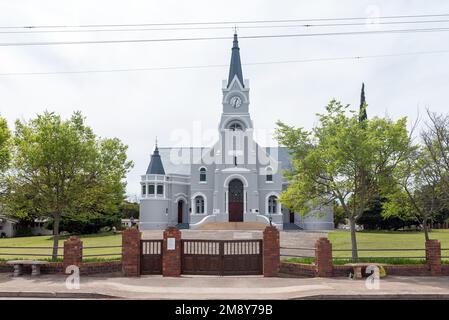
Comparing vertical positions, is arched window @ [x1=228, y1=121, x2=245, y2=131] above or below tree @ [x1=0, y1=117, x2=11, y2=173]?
above

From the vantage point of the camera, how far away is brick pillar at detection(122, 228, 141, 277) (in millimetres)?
15789

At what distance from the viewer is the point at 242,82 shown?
53406mm

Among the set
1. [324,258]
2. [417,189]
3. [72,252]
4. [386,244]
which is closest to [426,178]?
[417,189]

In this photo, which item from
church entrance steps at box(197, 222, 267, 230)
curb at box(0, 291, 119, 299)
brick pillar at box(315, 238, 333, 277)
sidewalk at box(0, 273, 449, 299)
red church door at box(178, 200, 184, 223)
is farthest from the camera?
red church door at box(178, 200, 184, 223)

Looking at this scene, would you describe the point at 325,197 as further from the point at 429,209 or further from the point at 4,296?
the point at 4,296

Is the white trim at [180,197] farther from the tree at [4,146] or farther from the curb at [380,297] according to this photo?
the curb at [380,297]

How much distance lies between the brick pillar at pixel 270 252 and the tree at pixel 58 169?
8.03 metres

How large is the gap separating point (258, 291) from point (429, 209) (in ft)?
37.9

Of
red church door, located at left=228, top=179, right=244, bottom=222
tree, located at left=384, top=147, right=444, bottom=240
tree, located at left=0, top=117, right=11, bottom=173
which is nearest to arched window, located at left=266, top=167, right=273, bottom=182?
red church door, located at left=228, top=179, right=244, bottom=222

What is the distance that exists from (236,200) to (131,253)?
33.2 metres

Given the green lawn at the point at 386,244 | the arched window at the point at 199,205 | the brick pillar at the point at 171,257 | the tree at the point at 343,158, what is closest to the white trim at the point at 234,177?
the arched window at the point at 199,205

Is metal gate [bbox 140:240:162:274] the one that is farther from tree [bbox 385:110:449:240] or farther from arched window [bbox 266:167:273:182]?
arched window [bbox 266:167:273:182]

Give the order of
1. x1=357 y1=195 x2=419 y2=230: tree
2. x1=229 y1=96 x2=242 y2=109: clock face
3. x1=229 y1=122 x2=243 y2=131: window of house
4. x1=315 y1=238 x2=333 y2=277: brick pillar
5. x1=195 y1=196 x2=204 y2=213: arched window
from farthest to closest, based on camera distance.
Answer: x1=229 y1=96 x2=242 y2=109: clock face
x1=357 y1=195 x2=419 y2=230: tree
x1=229 y1=122 x2=243 y2=131: window of house
x1=195 y1=196 x2=204 y2=213: arched window
x1=315 y1=238 x2=333 y2=277: brick pillar

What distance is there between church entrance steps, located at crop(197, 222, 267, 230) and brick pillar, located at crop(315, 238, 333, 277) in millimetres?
28443
